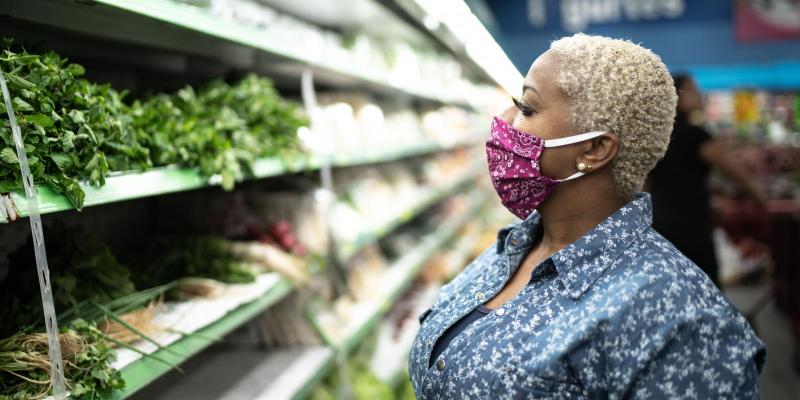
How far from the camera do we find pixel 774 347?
256 inches

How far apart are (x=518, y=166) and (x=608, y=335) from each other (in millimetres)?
515

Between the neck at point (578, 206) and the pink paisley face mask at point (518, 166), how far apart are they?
0.09 ft

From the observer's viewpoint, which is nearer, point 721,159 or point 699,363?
point 699,363

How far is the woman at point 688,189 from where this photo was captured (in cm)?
471

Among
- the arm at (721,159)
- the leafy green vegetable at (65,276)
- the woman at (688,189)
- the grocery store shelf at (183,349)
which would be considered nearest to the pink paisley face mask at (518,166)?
the grocery store shelf at (183,349)

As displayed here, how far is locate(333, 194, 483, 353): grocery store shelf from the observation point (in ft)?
12.6

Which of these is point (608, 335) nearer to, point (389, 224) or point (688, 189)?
point (389, 224)

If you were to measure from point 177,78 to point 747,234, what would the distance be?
5.63 meters

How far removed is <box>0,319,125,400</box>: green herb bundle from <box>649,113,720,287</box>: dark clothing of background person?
12.7 feet

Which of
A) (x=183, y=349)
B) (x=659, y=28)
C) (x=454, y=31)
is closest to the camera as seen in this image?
(x=183, y=349)

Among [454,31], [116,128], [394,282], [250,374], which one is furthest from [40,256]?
[394,282]

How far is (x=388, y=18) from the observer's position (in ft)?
15.7

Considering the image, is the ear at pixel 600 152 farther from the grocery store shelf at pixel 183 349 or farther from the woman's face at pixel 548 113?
the grocery store shelf at pixel 183 349

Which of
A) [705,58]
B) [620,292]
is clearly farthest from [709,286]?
[705,58]
